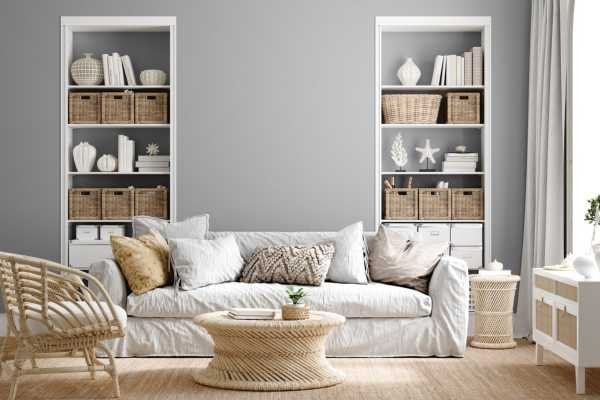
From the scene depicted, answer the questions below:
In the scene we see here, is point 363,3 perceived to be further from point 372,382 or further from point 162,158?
point 372,382

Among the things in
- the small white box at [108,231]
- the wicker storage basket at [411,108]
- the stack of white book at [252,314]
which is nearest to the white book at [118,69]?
the small white box at [108,231]

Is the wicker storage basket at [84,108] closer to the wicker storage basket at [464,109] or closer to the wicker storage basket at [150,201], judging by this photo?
the wicker storage basket at [150,201]

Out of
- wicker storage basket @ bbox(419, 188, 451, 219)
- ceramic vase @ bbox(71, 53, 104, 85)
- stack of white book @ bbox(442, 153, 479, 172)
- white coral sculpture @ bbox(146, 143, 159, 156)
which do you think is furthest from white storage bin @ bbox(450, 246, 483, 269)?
ceramic vase @ bbox(71, 53, 104, 85)

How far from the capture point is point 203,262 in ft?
18.1

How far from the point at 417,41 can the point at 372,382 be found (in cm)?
322

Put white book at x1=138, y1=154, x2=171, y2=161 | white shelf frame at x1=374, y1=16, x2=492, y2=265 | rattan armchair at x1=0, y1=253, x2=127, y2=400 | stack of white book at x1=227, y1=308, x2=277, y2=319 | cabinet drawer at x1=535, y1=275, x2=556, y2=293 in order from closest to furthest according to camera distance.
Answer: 1. rattan armchair at x1=0, y1=253, x2=127, y2=400
2. stack of white book at x1=227, y1=308, x2=277, y2=319
3. cabinet drawer at x1=535, y1=275, x2=556, y2=293
4. white shelf frame at x1=374, y1=16, x2=492, y2=265
5. white book at x1=138, y1=154, x2=171, y2=161

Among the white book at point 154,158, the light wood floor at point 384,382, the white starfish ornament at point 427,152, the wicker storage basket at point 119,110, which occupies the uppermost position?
the wicker storage basket at point 119,110

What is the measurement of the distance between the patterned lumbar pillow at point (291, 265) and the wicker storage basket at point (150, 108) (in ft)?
5.17

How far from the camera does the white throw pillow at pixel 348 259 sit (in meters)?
5.70

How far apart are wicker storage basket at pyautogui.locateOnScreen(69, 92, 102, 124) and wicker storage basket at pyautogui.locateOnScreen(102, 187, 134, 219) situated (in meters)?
0.56

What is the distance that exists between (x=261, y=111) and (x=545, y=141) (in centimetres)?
209

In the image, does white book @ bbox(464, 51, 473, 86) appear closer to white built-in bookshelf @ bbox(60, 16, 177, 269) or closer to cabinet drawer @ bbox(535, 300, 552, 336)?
cabinet drawer @ bbox(535, 300, 552, 336)

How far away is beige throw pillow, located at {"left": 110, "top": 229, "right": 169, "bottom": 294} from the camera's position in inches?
210

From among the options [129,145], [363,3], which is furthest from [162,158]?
[363,3]
